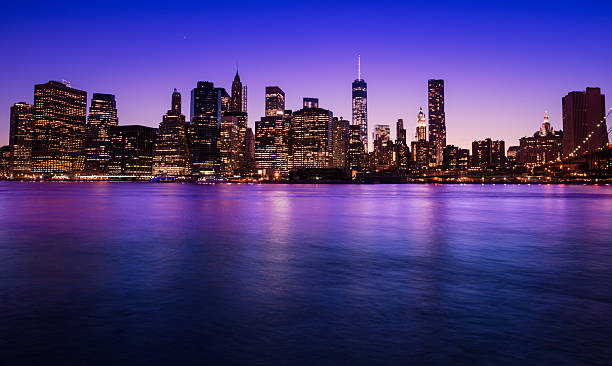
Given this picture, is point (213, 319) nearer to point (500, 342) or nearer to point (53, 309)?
point (53, 309)

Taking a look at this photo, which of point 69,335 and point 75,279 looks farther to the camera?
point 75,279

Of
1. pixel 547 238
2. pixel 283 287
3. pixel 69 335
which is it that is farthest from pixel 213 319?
pixel 547 238

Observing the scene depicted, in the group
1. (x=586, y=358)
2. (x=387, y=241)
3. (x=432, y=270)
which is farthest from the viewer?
(x=387, y=241)

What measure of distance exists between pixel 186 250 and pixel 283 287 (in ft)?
31.3

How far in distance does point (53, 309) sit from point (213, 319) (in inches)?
163

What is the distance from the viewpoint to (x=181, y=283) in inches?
564

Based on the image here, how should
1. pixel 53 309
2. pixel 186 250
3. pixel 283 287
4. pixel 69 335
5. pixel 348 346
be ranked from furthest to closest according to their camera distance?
pixel 186 250, pixel 283 287, pixel 53 309, pixel 69 335, pixel 348 346

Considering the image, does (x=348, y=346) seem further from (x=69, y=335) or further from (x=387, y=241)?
(x=387, y=241)

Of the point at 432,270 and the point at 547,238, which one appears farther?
the point at 547,238

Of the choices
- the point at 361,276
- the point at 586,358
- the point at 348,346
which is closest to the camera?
the point at 586,358

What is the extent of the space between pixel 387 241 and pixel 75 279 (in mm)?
16120

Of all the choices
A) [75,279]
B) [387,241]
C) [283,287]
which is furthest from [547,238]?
[75,279]

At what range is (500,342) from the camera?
8.68 m

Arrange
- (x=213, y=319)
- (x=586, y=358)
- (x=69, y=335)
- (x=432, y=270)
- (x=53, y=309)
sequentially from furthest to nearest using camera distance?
(x=432, y=270) → (x=53, y=309) → (x=213, y=319) → (x=69, y=335) → (x=586, y=358)
